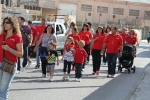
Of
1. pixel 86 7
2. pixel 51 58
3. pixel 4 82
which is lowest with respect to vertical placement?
pixel 51 58

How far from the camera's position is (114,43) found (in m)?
13.4

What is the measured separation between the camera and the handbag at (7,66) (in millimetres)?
6758

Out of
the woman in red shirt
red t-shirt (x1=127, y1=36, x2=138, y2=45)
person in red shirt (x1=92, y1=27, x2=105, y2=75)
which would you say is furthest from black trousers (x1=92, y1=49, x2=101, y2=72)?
the woman in red shirt

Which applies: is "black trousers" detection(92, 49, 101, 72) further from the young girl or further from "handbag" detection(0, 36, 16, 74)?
"handbag" detection(0, 36, 16, 74)

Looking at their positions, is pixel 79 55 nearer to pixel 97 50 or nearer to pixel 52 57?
pixel 52 57

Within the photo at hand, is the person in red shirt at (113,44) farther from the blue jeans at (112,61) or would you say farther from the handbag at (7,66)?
the handbag at (7,66)

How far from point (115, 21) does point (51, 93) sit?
6632 centimetres

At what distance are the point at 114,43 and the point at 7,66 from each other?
23.4 feet

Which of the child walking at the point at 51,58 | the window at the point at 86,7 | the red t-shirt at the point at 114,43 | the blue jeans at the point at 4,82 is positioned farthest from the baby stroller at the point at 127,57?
the window at the point at 86,7

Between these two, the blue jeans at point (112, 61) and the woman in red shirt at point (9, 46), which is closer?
the woman in red shirt at point (9, 46)

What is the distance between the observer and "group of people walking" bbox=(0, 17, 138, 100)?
680 cm

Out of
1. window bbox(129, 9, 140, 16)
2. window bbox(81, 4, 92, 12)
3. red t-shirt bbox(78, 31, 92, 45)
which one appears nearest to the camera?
red t-shirt bbox(78, 31, 92, 45)

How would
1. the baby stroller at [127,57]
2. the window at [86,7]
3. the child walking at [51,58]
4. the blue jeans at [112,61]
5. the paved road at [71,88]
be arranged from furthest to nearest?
the window at [86,7], the baby stroller at [127,57], the blue jeans at [112,61], the child walking at [51,58], the paved road at [71,88]

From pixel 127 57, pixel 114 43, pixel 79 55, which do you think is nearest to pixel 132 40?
pixel 127 57
